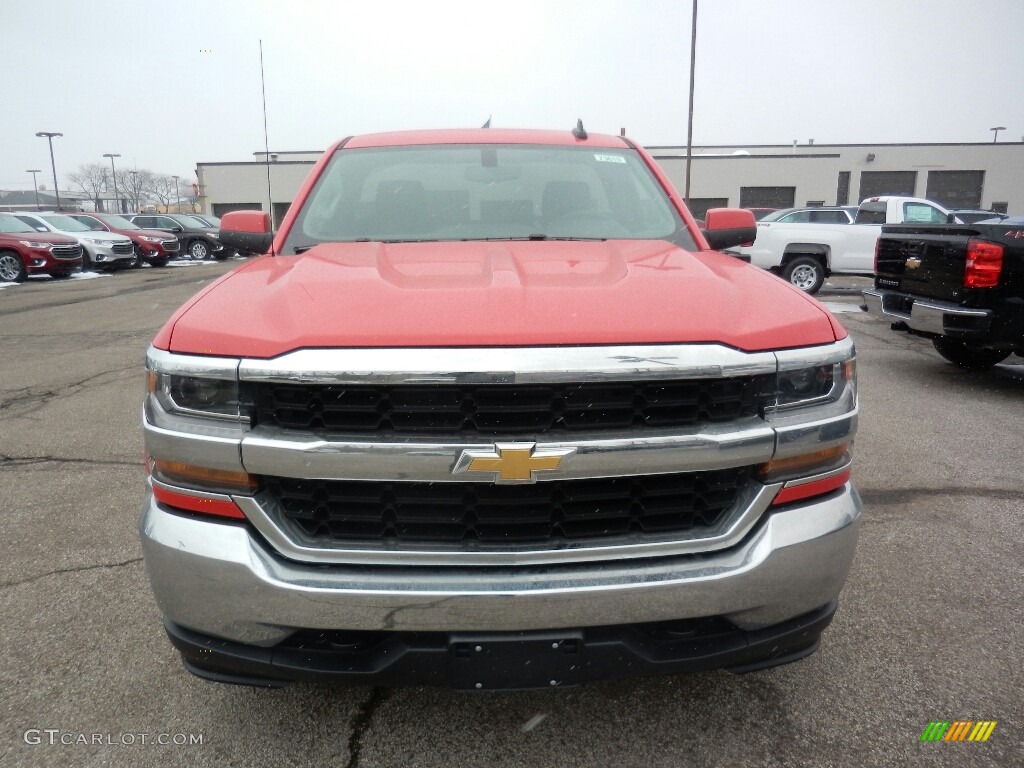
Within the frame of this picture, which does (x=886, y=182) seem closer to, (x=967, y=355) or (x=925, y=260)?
(x=967, y=355)

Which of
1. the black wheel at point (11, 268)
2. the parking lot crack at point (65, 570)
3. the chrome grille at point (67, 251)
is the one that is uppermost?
the parking lot crack at point (65, 570)

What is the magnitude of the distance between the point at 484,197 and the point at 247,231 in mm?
1058

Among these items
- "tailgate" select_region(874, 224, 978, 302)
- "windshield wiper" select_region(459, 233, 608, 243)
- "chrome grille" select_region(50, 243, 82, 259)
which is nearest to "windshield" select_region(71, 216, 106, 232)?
"chrome grille" select_region(50, 243, 82, 259)

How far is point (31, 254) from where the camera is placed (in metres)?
17.8

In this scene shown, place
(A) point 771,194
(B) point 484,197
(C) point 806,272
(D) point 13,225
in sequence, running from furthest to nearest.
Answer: (A) point 771,194
(D) point 13,225
(C) point 806,272
(B) point 484,197

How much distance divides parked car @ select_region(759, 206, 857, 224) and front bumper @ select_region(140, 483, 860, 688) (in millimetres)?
14149

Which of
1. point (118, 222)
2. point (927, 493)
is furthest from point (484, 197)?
point (118, 222)

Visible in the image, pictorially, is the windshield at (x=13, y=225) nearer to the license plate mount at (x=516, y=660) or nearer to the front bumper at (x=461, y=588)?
the front bumper at (x=461, y=588)

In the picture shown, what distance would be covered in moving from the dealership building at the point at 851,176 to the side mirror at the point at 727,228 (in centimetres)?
4155

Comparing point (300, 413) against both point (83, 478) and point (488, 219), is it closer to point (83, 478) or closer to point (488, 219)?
point (488, 219)

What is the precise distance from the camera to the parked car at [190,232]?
2580cm

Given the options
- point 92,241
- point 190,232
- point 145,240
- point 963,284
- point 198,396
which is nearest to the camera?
point 198,396

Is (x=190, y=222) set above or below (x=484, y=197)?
below

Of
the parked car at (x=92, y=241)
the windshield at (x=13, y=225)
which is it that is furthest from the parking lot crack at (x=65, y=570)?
the parked car at (x=92, y=241)
